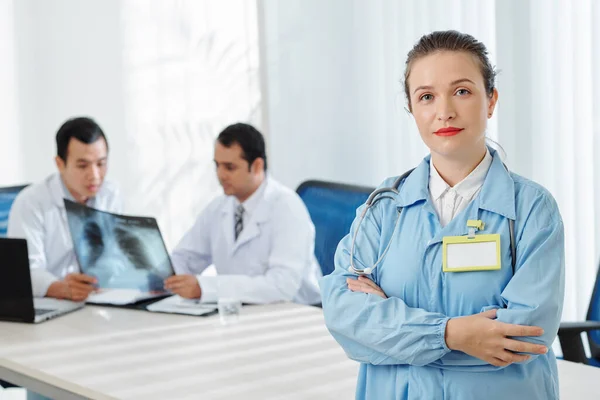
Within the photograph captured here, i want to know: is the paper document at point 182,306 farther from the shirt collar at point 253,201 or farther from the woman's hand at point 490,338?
the woman's hand at point 490,338

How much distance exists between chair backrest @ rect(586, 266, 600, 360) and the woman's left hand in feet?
4.61

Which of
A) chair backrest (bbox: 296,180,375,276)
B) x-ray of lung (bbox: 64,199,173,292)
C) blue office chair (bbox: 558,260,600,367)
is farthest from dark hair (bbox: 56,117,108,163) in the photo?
blue office chair (bbox: 558,260,600,367)

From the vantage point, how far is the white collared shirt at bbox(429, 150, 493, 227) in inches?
65.2

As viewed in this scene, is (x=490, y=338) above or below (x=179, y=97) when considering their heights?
below

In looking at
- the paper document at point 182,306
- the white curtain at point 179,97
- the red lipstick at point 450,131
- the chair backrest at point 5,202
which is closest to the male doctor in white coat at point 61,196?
the chair backrest at point 5,202

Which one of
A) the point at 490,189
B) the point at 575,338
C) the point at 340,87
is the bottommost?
the point at 575,338

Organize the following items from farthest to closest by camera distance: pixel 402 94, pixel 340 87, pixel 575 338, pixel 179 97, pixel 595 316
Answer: pixel 179 97 < pixel 340 87 < pixel 402 94 < pixel 595 316 < pixel 575 338

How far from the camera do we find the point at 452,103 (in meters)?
1.59

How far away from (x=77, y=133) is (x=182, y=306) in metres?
0.97

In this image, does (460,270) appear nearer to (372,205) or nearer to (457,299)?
(457,299)

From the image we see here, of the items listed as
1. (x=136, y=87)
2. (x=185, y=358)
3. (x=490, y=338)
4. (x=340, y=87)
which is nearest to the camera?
(x=490, y=338)

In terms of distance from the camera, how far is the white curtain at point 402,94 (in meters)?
3.47

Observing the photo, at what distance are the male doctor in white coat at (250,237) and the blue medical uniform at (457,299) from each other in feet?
4.67

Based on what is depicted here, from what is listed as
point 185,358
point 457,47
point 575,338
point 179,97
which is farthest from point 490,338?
point 179,97
